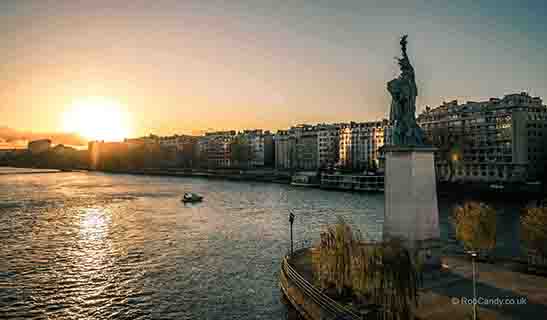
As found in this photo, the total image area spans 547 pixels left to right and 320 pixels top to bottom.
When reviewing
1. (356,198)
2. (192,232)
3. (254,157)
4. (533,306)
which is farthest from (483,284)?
(254,157)

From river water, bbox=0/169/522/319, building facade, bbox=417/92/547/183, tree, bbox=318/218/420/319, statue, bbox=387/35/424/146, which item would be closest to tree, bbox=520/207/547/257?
statue, bbox=387/35/424/146

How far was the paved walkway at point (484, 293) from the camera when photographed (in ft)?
46.4

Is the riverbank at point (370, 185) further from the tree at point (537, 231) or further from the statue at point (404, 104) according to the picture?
the statue at point (404, 104)

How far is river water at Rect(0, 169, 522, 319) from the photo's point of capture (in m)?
21.8

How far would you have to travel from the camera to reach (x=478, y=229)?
21.4 m

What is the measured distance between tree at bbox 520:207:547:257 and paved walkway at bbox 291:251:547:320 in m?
1.84

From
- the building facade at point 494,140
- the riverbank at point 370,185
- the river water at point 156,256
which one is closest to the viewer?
the river water at point 156,256

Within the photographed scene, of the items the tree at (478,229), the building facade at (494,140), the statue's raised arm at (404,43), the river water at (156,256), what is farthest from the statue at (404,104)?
the building facade at (494,140)

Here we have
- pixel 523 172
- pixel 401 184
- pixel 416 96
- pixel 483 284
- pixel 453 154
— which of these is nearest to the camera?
pixel 483 284

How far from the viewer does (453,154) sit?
322ft

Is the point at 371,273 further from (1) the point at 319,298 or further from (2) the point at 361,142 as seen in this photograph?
(2) the point at 361,142

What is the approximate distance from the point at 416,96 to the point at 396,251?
28.7 ft

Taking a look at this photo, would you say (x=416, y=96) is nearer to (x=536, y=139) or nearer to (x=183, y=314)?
(x=183, y=314)

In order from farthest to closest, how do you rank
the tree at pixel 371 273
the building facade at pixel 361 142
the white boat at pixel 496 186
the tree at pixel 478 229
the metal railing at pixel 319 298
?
the building facade at pixel 361 142 < the white boat at pixel 496 186 < the tree at pixel 478 229 < the metal railing at pixel 319 298 < the tree at pixel 371 273
